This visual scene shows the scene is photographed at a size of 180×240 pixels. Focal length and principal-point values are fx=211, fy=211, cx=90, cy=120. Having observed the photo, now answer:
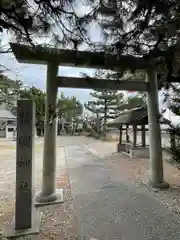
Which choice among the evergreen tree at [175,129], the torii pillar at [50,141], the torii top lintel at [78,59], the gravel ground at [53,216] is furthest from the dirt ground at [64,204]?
the torii top lintel at [78,59]

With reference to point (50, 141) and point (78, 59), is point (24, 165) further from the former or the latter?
point (78, 59)

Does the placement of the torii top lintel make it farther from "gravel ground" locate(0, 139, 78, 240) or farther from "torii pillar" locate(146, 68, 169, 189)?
"gravel ground" locate(0, 139, 78, 240)

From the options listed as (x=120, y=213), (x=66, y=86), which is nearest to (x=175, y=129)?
(x=120, y=213)

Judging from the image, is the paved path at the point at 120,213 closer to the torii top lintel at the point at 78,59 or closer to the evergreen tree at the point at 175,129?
the evergreen tree at the point at 175,129

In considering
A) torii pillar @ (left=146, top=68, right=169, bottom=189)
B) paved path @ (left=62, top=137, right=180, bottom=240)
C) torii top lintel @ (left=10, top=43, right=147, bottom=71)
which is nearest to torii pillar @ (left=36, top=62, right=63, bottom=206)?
torii top lintel @ (left=10, top=43, right=147, bottom=71)

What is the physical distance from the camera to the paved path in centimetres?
288

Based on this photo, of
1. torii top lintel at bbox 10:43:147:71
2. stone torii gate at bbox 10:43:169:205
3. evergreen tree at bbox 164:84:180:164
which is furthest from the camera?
stone torii gate at bbox 10:43:169:205

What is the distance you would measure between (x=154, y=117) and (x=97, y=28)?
312 centimetres

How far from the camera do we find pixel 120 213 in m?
3.52

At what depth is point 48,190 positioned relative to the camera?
4273 millimetres

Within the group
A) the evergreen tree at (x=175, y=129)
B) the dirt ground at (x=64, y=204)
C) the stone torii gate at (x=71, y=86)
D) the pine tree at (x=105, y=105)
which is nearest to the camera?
the evergreen tree at (x=175, y=129)

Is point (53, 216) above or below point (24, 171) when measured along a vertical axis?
below

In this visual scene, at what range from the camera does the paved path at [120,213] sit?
2881mm

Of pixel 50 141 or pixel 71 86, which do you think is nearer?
pixel 50 141
